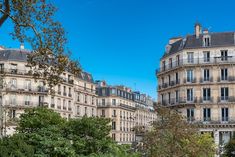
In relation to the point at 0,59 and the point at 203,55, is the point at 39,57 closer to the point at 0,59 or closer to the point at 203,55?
the point at 203,55

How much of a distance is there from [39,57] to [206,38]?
45.2 m

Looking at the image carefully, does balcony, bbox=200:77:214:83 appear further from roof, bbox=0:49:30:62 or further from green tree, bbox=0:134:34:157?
green tree, bbox=0:134:34:157

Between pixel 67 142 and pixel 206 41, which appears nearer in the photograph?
pixel 67 142

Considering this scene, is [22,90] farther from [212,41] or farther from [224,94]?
[224,94]

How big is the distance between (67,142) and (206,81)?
34.9m

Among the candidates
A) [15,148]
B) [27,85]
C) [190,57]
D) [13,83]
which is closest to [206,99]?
[190,57]

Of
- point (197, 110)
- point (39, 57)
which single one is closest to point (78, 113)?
point (197, 110)

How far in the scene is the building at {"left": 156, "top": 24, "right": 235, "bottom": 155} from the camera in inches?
2141

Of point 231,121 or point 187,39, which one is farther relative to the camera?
point 187,39

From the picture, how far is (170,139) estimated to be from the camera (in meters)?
22.8

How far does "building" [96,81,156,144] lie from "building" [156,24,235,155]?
3504cm

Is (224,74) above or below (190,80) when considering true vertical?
above

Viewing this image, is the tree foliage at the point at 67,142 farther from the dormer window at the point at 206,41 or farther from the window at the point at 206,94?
the dormer window at the point at 206,41

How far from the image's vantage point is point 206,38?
2251 inches
